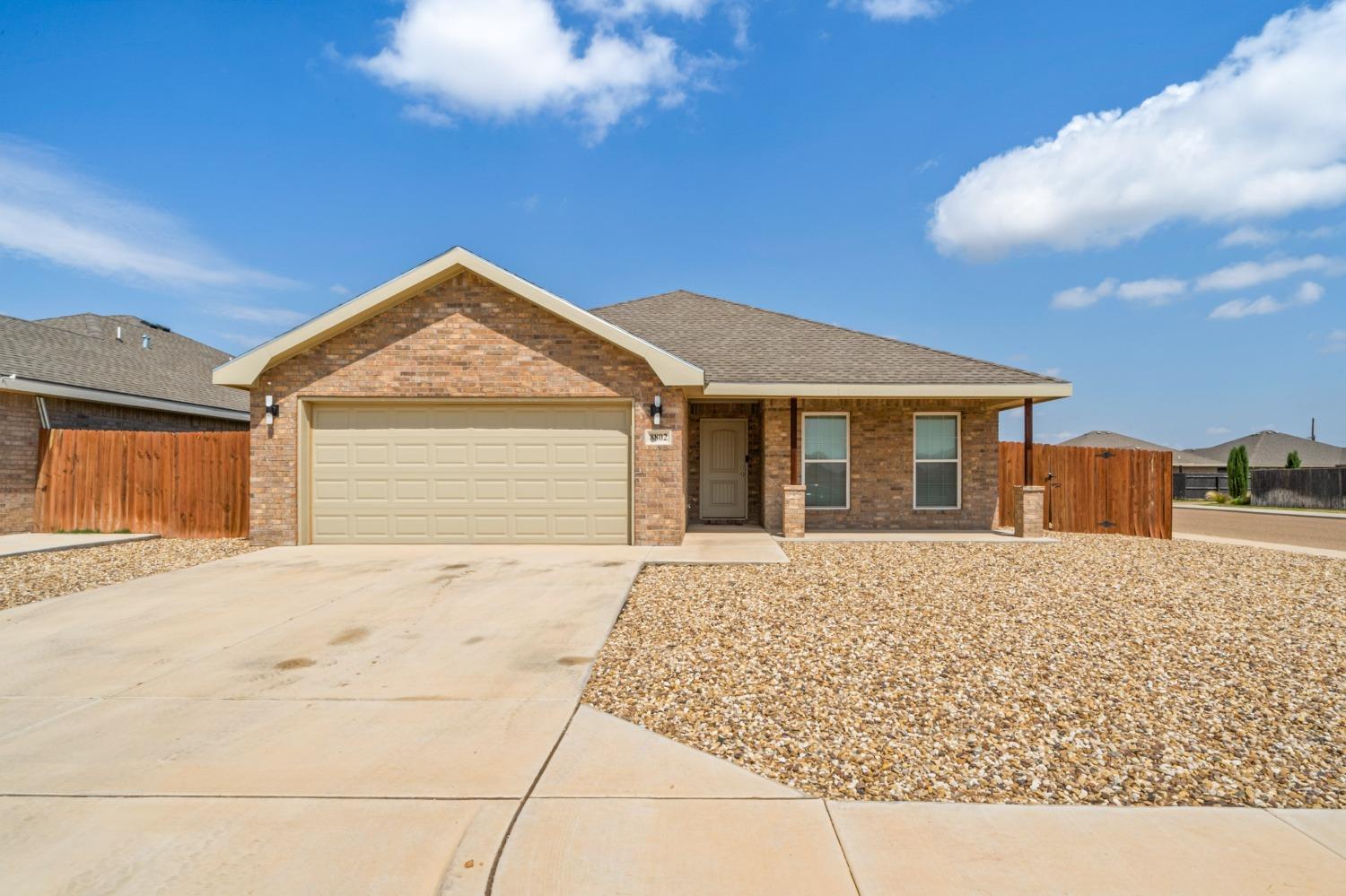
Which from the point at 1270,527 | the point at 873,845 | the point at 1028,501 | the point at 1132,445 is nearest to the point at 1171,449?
the point at 1132,445

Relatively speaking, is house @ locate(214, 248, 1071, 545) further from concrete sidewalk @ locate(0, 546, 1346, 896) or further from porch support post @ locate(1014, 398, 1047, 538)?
concrete sidewalk @ locate(0, 546, 1346, 896)

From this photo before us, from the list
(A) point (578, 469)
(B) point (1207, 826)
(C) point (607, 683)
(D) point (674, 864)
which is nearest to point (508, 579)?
(A) point (578, 469)

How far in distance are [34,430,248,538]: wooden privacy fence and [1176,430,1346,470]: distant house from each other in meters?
52.0

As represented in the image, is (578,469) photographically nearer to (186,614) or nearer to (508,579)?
(508,579)

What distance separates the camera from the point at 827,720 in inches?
149

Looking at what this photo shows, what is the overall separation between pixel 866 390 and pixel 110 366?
16.8m

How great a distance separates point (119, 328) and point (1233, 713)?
2449cm

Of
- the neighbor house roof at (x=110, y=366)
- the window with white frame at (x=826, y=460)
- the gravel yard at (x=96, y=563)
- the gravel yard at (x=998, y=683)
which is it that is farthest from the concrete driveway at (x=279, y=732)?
the neighbor house roof at (x=110, y=366)

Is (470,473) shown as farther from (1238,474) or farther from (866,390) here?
(1238,474)

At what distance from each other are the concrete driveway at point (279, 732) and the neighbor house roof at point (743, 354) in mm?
4449

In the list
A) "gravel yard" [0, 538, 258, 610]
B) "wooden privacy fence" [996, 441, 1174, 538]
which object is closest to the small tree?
"wooden privacy fence" [996, 441, 1174, 538]

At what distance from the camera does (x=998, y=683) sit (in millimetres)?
4379

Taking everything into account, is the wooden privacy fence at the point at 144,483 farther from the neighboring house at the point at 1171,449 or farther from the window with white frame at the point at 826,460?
the neighboring house at the point at 1171,449

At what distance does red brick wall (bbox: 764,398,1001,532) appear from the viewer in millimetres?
12375
